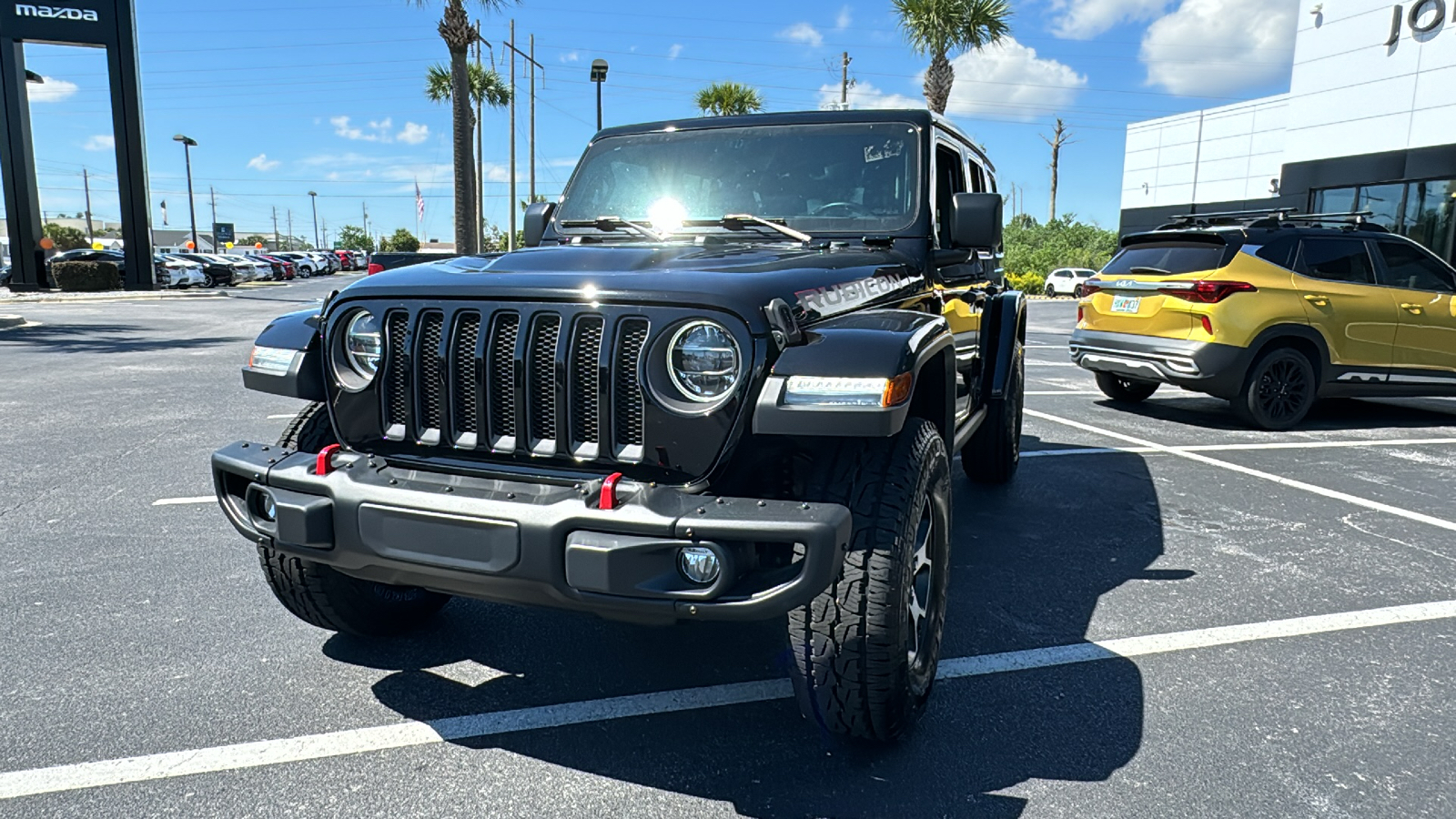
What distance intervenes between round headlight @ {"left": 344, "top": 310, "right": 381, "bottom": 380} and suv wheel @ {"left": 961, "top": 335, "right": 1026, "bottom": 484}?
11.2ft

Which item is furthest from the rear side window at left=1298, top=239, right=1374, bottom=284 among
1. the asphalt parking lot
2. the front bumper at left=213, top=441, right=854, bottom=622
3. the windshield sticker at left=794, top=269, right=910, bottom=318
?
the front bumper at left=213, top=441, right=854, bottom=622

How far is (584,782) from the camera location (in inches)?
98.3

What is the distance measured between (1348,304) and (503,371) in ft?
26.8

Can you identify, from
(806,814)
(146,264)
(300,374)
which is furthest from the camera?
(146,264)

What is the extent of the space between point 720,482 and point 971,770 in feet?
3.44

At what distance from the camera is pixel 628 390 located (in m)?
2.42

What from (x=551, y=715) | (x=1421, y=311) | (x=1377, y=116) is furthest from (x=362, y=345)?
(x=1377, y=116)

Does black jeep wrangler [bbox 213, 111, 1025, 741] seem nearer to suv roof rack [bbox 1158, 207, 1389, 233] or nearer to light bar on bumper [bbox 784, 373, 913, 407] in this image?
light bar on bumper [bbox 784, 373, 913, 407]

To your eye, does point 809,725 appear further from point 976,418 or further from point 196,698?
point 976,418

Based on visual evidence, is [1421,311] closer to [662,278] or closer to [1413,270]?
[1413,270]

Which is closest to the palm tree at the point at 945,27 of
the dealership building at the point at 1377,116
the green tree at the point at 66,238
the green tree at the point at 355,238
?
the dealership building at the point at 1377,116

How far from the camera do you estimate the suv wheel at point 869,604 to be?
2.35 meters

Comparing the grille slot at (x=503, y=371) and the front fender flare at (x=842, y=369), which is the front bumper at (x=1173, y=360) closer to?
the front fender flare at (x=842, y=369)

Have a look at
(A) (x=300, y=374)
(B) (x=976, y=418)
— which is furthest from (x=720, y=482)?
(B) (x=976, y=418)
